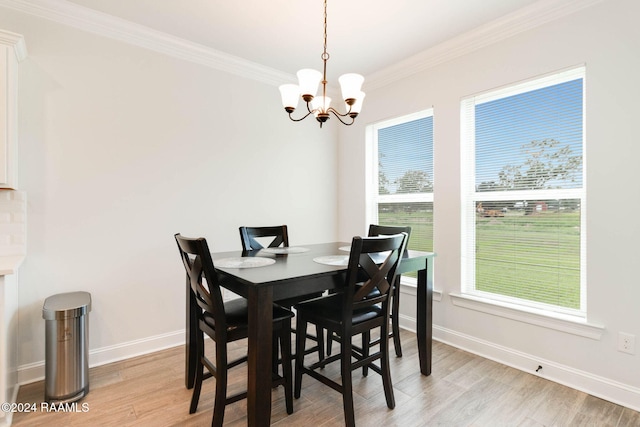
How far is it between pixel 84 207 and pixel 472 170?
10.3ft

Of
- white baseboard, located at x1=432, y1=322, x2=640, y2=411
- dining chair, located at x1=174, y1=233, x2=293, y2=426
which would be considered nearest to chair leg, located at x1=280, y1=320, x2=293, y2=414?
dining chair, located at x1=174, y1=233, x2=293, y2=426

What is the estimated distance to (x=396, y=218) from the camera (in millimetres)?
3541

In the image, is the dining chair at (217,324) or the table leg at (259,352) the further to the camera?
the dining chair at (217,324)

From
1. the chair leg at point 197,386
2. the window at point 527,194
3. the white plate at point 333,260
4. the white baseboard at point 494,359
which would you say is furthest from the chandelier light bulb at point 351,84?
the white baseboard at point 494,359

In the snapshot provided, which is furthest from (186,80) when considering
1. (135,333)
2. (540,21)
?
(540,21)

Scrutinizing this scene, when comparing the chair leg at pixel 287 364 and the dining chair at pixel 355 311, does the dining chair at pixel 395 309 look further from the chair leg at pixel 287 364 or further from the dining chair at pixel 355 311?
the chair leg at pixel 287 364

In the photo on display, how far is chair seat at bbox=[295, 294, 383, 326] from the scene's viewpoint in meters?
1.83

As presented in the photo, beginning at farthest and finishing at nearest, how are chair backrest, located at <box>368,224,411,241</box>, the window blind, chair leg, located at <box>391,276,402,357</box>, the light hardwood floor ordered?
the window blind < chair backrest, located at <box>368,224,411,241</box> < chair leg, located at <box>391,276,402,357</box> < the light hardwood floor

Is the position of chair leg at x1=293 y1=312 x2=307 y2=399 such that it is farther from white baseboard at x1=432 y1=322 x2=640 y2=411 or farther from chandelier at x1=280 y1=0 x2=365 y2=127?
white baseboard at x1=432 y1=322 x2=640 y2=411

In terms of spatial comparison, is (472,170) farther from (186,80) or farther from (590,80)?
(186,80)

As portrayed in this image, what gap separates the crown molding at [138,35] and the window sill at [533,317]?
2858mm

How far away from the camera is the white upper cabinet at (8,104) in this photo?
1.91 m

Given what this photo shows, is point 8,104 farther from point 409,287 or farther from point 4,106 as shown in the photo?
point 409,287

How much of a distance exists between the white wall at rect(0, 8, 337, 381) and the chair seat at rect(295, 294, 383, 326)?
56.3 inches
